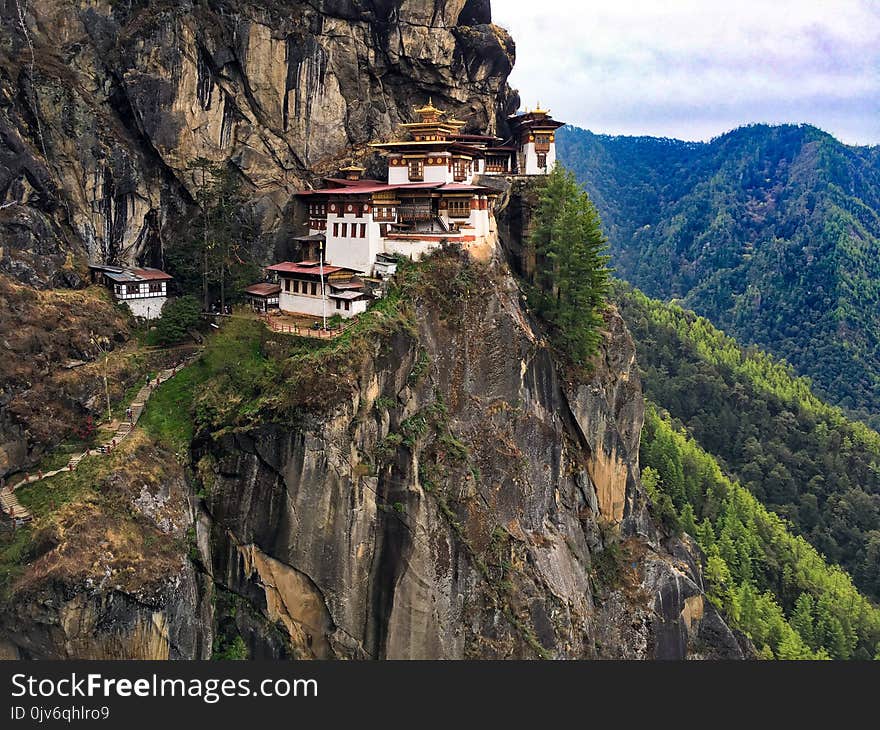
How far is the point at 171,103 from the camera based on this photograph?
166ft

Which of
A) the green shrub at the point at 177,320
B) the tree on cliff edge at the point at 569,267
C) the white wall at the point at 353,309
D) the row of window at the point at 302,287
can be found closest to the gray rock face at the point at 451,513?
the tree on cliff edge at the point at 569,267

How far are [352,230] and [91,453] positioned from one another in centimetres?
2184

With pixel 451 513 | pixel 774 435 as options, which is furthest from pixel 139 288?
pixel 774 435

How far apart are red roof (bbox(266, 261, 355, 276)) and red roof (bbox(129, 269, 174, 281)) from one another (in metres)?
6.67

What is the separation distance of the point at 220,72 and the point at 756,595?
2724 inches

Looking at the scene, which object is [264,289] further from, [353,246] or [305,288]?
Result: [353,246]

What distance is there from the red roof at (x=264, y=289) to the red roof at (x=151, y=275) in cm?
526

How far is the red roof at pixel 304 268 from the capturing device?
46.6 m

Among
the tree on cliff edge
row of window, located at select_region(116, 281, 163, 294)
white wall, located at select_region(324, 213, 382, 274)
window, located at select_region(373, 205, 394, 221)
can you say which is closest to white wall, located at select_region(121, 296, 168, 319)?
row of window, located at select_region(116, 281, 163, 294)

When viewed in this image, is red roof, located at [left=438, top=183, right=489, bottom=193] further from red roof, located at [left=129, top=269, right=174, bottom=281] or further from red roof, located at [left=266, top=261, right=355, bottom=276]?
red roof, located at [left=129, top=269, right=174, bottom=281]

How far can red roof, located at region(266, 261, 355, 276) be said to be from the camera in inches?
1833

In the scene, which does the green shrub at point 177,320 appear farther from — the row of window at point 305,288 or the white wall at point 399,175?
the white wall at point 399,175

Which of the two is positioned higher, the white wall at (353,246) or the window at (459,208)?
the window at (459,208)

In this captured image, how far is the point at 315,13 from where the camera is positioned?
5684cm
